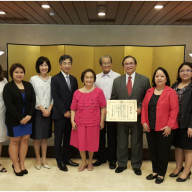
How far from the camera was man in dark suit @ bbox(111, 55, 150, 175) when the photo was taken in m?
2.70

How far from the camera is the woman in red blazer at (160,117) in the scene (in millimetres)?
2373

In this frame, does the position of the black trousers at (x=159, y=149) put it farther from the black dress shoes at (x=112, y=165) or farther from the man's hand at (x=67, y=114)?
the man's hand at (x=67, y=114)

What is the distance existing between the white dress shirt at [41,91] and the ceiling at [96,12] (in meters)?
1.84

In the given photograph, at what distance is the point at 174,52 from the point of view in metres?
4.70

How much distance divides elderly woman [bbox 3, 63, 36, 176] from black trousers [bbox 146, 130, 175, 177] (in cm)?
166

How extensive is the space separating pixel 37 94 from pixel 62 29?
3.48m

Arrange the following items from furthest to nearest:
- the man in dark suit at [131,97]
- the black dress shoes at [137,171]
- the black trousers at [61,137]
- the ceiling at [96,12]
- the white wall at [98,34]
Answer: the white wall at [98,34]
the ceiling at [96,12]
the black trousers at [61,137]
the black dress shoes at [137,171]
the man in dark suit at [131,97]

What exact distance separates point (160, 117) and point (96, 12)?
9.98 feet

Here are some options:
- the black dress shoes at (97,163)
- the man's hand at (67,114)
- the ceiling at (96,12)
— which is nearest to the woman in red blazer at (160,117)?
the black dress shoes at (97,163)

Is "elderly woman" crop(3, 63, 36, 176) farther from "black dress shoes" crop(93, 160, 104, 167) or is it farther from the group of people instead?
"black dress shoes" crop(93, 160, 104, 167)

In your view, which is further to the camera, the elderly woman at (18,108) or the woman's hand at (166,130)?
the elderly woman at (18,108)

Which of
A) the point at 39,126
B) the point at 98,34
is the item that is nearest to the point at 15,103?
the point at 39,126

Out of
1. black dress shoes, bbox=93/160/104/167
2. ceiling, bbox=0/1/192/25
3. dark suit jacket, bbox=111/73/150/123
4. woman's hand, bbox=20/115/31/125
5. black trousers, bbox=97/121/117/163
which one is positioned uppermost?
ceiling, bbox=0/1/192/25

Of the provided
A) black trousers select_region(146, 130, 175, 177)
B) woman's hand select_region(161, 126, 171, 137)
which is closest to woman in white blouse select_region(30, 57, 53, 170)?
black trousers select_region(146, 130, 175, 177)
